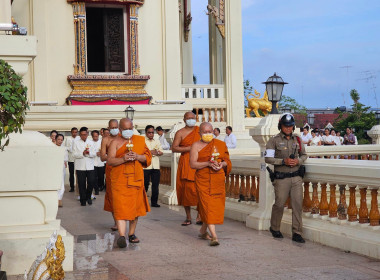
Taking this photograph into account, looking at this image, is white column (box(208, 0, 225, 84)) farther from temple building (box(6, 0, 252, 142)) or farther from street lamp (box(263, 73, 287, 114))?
street lamp (box(263, 73, 287, 114))

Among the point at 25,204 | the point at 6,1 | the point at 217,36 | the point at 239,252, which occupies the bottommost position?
the point at 239,252

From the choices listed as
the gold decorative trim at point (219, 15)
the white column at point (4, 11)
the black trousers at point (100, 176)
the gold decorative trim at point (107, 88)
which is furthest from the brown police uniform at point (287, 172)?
the gold decorative trim at point (219, 15)

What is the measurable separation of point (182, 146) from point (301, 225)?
9.14 feet

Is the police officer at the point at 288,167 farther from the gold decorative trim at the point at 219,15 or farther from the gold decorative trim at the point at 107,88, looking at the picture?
the gold decorative trim at the point at 219,15

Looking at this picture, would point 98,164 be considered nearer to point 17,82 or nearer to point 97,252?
point 97,252

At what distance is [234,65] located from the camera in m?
22.8

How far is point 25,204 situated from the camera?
749 cm

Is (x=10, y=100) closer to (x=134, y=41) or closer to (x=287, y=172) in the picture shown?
(x=287, y=172)

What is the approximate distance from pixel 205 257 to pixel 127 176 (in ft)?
5.61

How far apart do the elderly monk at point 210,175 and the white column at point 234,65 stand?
13.0 m

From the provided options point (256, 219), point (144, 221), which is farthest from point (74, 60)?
point (256, 219)

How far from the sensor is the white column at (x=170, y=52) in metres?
22.3

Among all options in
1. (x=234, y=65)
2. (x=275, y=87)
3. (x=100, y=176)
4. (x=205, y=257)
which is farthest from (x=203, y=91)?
(x=205, y=257)

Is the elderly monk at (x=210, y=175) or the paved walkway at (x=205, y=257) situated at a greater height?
the elderly monk at (x=210, y=175)
